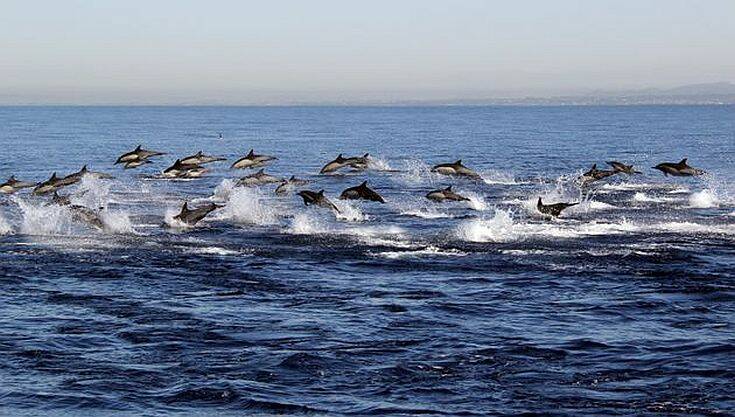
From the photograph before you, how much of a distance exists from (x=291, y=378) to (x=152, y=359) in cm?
270

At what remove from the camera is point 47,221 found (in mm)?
35531

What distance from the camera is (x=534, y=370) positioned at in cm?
1839

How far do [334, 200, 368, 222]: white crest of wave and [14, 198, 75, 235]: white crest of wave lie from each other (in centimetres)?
975

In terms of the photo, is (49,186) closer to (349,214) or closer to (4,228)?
(4,228)

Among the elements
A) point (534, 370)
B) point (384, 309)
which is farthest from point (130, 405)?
point (384, 309)

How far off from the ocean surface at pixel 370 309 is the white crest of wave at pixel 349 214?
0.64 feet

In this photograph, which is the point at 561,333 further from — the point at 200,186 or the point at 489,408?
the point at 200,186

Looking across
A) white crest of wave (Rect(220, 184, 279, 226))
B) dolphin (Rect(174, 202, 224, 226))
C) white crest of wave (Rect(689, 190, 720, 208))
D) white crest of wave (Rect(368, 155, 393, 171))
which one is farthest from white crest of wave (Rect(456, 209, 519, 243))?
white crest of wave (Rect(368, 155, 393, 171))

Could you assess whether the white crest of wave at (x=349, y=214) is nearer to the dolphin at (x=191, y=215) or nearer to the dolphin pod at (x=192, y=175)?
the dolphin pod at (x=192, y=175)

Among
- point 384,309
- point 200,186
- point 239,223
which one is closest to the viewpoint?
point 384,309

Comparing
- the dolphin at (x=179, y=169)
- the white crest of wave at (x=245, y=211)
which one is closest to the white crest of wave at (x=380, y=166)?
the white crest of wave at (x=245, y=211)

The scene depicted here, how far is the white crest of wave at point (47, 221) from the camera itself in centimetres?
3509

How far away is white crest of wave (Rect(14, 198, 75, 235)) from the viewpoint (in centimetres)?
3509

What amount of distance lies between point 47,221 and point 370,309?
16.0 m
